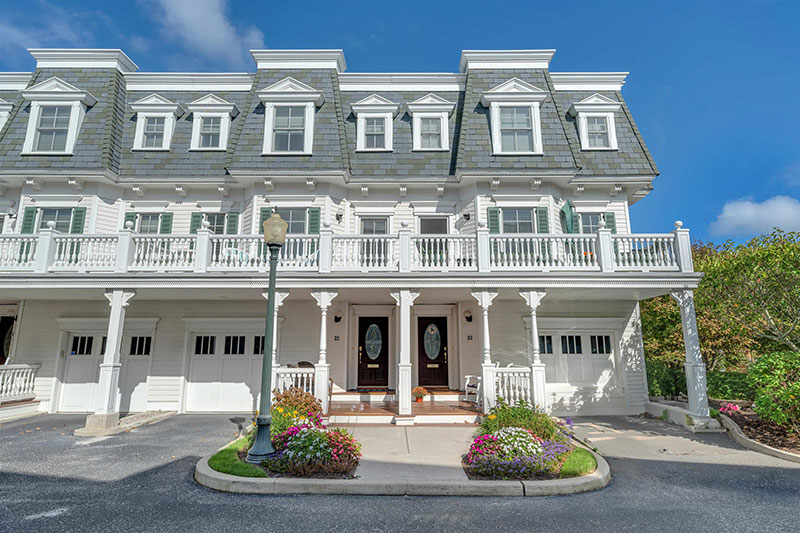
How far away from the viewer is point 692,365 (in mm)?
10008

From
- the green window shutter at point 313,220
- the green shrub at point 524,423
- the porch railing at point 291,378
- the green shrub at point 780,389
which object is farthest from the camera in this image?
the green window shutter at point 313,220

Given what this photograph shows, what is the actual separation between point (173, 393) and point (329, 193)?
7723 mm

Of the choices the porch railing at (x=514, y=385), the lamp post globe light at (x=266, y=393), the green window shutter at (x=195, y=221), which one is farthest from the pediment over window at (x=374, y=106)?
the porch railing at (x=514, y=385)

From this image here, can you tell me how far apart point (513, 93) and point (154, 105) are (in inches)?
465

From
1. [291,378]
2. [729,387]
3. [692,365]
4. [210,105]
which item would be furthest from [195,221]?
[729,387]

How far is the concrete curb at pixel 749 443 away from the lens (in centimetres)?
748

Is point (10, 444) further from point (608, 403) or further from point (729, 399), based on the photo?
point (729, 399)

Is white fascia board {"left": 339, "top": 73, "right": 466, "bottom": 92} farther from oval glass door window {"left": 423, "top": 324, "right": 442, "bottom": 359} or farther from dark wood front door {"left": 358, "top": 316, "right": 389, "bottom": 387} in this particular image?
oval glass door window {"left": 423, "top": 324, "right": 442, "bottom": 359}

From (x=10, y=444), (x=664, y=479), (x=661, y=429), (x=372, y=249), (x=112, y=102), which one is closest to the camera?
(x=664, y=479)

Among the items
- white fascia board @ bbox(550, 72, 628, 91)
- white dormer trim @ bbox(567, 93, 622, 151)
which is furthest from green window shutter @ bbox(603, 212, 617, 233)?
white fascia board @ bbox(550, 72, 628, 91)

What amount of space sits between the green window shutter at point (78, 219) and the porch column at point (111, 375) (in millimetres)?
3435

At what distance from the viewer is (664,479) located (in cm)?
657

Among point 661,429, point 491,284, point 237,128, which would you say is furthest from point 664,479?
point 237,128

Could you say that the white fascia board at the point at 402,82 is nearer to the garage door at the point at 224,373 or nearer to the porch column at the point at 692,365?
the garage door at the point at 224,373
